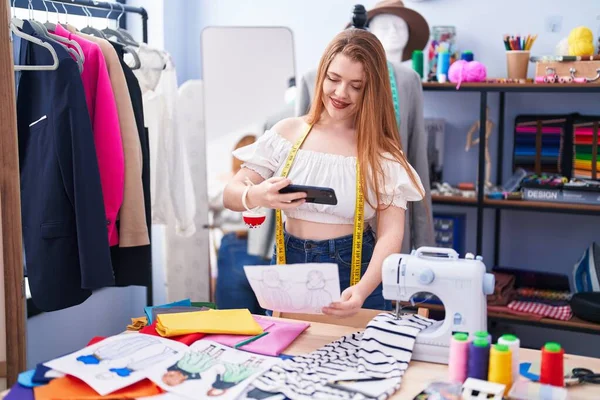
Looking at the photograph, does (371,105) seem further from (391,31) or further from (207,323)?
(391,31)

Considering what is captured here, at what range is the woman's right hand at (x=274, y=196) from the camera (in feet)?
6.52

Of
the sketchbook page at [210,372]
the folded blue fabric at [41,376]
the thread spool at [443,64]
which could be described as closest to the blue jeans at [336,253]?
the sketchbook page at [210,372]

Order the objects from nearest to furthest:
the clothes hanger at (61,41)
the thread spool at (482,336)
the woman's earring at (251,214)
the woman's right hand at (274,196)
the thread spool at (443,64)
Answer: the thread spool at (482,336)
the woman's right hand at (274,196)
the woman's earring at (251,214)
the clothes hanger at (61,41)
the thread spool at (443,64)

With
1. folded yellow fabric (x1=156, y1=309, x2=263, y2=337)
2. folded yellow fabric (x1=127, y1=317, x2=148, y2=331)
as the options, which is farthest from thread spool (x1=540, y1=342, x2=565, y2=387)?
folded yellow fabric (x1=127, y1=317, x2=148, y2=331)

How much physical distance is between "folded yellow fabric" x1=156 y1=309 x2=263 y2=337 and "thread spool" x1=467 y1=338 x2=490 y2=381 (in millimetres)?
570

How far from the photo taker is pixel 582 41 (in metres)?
3.32

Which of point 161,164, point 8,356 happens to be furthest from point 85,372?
point 161,164

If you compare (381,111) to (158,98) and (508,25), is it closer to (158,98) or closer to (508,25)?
(158,98)

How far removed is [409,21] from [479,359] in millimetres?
2257

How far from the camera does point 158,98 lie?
3.42 m

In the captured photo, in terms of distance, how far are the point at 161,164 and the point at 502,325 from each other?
1.90m

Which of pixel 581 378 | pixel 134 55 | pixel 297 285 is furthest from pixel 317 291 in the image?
pixel 134 55

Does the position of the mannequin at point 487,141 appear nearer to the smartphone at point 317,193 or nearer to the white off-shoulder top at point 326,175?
the white off-shoulder top at point 326,175

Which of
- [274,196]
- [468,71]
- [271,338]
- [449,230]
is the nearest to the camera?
[271,338]
